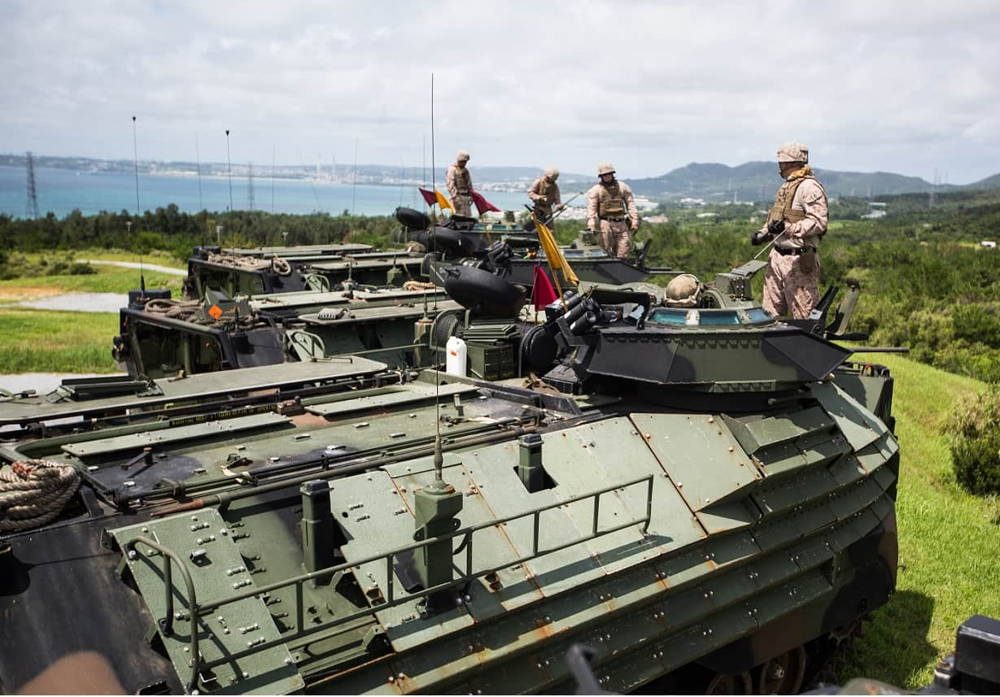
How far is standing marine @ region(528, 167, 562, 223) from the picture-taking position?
1900 cm

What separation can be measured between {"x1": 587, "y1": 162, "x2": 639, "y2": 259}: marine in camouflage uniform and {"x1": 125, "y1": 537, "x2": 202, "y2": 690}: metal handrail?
13.1 metres

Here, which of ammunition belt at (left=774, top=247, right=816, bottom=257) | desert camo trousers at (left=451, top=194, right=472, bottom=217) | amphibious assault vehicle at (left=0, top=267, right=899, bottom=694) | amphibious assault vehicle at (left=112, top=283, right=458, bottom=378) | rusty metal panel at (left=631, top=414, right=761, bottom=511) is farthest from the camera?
desert camo trousers at (left=451, top=194, right=472, bottom=217)

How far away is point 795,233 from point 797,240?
0.15m

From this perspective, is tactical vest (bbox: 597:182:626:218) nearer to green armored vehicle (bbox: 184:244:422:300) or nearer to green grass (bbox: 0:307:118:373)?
green armored vehicle (bbox: 184:244:422:300)

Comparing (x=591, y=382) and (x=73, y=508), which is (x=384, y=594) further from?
(x=591, y=382)

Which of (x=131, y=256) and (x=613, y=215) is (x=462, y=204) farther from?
(x=131, y=256)

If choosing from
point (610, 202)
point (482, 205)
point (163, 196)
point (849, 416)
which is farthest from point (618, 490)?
point (163, 196)

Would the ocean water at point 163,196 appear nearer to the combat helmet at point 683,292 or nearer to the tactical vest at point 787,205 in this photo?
the tactical vest at point 787,205

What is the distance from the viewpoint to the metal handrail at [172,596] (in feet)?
16.3

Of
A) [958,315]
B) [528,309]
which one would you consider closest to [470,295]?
[528,309]

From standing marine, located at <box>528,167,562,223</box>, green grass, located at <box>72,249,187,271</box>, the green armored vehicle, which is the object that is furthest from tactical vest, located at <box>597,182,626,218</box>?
green grass, located at <box>72,249,187,271</box>

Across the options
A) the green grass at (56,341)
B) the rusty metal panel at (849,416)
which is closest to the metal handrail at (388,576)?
the rusty metal panel at (849,416)

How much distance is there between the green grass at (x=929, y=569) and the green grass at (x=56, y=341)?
1890cm

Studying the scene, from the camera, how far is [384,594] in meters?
6.12
